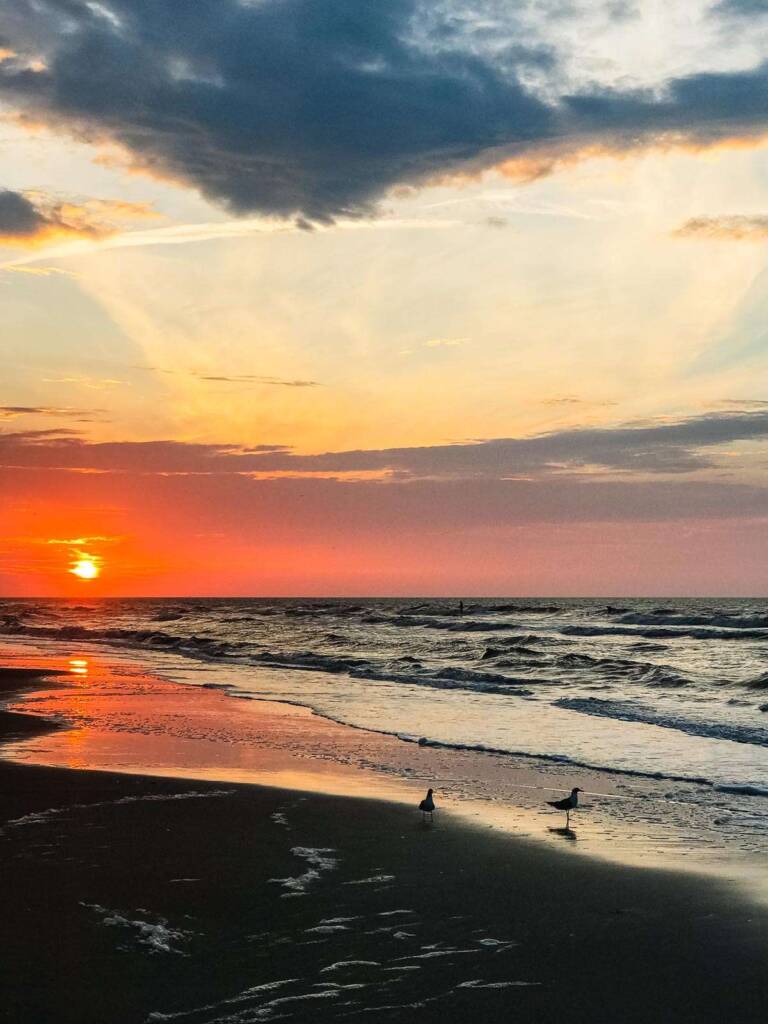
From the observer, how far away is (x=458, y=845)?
10602 millimetres

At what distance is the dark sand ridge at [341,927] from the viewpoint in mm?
6297

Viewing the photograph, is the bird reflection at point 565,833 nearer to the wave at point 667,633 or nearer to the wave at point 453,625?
the wave at point 667,633

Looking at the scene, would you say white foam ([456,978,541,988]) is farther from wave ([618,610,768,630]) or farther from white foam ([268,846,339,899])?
wave ([618,610,768,630])

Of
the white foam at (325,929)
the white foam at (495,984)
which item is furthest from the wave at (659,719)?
the white foam at (495,984)

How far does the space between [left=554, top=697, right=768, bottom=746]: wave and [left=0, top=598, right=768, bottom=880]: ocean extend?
0.05 m

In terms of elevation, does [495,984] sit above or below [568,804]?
below

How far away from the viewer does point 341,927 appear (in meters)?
7.64

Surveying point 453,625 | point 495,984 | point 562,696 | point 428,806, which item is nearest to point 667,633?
point 453,625

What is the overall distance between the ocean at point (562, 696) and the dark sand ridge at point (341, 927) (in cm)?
243

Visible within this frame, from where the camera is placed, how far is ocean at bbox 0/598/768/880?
1404cm

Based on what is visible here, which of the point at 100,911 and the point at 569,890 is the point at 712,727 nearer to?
the point at 569,890

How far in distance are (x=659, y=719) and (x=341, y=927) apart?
54.1 feet

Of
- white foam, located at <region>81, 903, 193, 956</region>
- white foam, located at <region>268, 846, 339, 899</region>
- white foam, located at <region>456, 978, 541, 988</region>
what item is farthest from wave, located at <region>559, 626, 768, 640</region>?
white foam, located at <region>81, 903, 193, 956</region>

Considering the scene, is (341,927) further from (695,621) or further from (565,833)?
(695,621)
